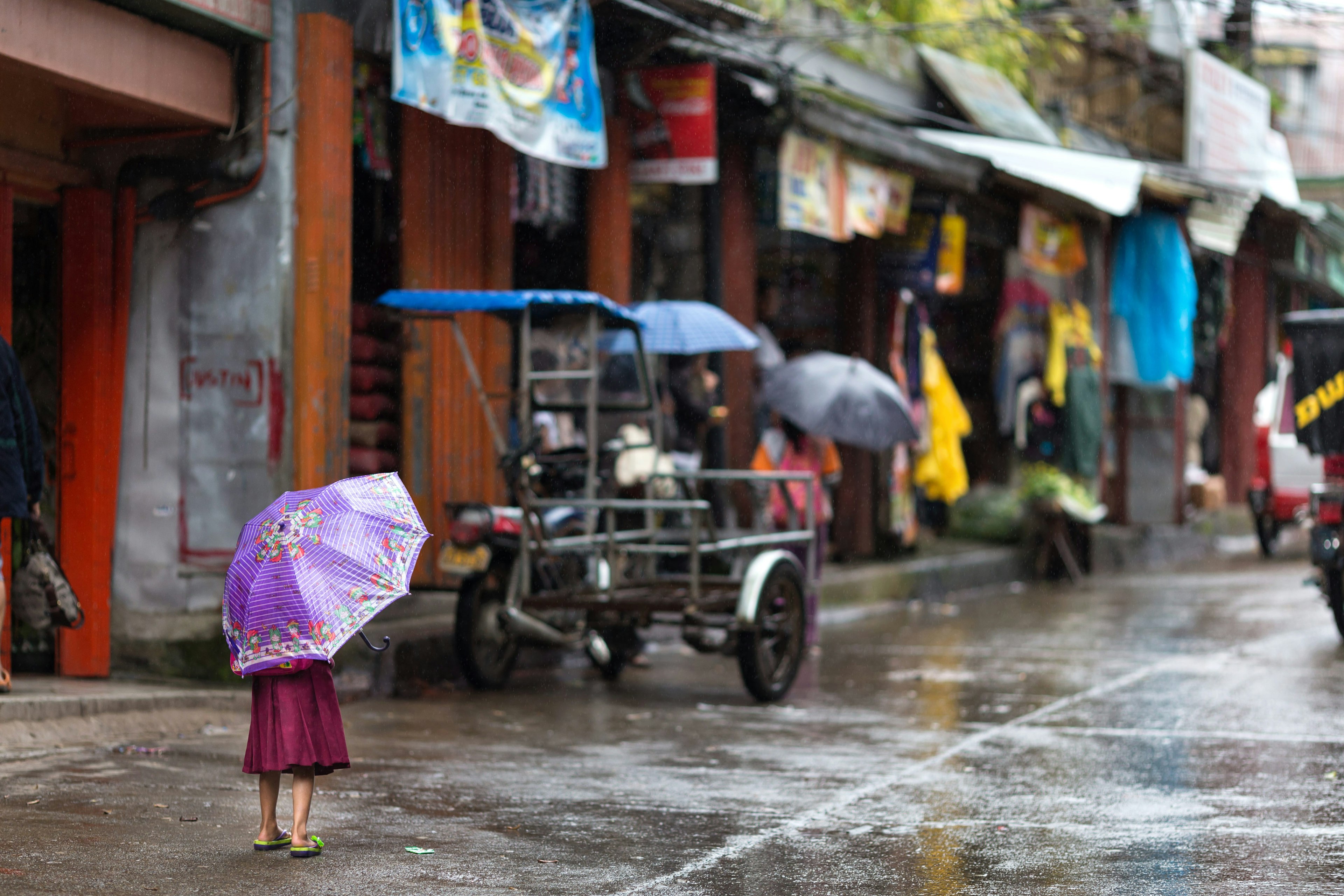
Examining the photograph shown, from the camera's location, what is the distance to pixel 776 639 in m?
9.49

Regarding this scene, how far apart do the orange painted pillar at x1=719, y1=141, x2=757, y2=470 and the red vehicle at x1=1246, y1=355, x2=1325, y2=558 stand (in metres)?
6.70

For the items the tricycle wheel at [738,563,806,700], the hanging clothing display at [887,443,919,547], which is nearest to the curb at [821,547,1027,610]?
the hanging clothing display at [887,443,919,547]

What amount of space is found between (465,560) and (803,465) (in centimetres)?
369

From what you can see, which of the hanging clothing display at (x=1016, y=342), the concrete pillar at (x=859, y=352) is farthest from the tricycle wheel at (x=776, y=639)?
the hanging clothing display at (x=1016, y=342)

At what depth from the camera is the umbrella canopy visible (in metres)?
10.8

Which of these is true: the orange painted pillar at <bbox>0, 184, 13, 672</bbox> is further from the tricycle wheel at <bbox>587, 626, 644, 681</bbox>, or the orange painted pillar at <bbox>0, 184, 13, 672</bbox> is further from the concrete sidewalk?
the tricycle wheel at <bbox>587, 626, 644, 681</bbox>

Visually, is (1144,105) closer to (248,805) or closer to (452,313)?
(452,313)

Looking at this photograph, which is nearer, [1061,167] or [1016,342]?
[1061,167]

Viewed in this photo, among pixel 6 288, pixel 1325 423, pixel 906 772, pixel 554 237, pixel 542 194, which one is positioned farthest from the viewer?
pixel 554 237

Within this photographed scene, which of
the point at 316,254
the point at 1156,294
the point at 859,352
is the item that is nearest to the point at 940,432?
the point at 859,352

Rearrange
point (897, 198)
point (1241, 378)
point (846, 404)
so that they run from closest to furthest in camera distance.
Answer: point (846, 404) → point (897, 198) → point (1241, 378)

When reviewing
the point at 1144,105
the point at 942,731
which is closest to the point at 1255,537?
the point at 1144,105

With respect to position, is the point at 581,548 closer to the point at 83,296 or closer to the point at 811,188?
the point at 83,296

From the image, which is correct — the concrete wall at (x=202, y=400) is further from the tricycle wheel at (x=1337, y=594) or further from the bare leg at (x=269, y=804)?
the tricycle wheel at (x=1337, y=594)
